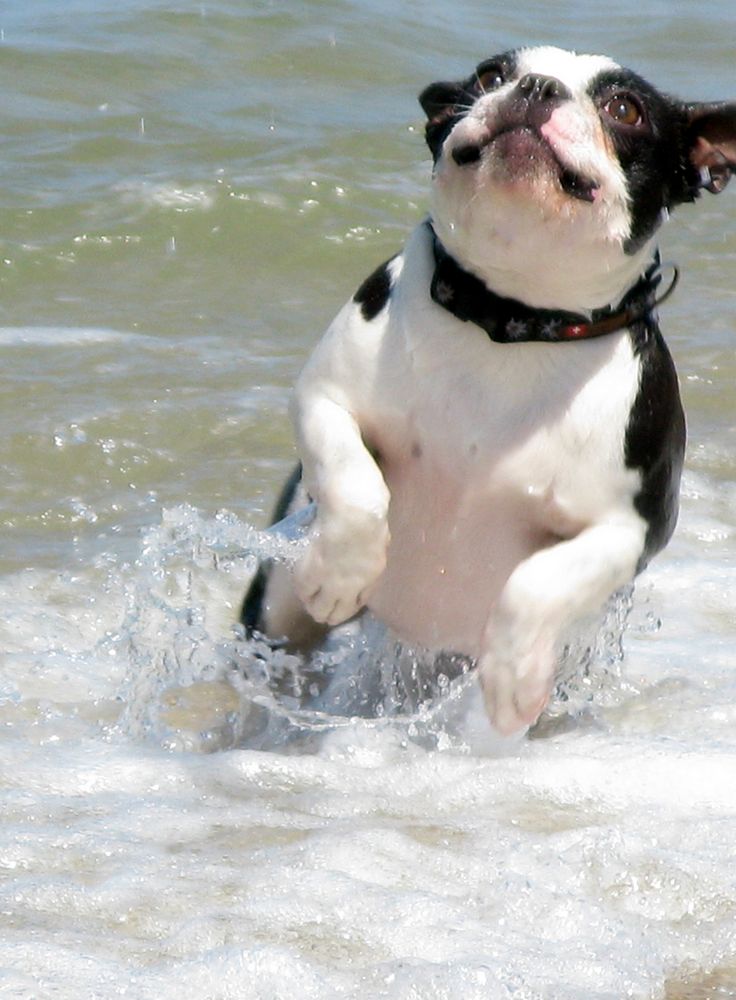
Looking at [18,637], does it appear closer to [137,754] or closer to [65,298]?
[137,754]

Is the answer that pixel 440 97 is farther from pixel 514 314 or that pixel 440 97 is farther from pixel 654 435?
pixel 654 435

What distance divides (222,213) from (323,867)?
5402 mm

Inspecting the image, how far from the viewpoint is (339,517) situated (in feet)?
12.9

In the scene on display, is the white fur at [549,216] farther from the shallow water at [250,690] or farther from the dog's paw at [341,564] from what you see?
the shallow water at [250,690]

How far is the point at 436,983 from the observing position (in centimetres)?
320

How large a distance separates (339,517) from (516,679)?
482 millimetres

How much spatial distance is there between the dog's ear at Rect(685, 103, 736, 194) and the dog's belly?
0.78 metres

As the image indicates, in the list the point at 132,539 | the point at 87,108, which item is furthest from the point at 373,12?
the point at 132,539

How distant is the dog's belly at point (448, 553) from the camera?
4.18 metres

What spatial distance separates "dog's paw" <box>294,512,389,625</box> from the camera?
12.9 feet

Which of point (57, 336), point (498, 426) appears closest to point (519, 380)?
point (498, 426)

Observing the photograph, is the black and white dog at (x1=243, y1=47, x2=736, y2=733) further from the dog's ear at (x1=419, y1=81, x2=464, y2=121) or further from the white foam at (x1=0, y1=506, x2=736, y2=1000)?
the white foam at (x1=0, y1=506, x2=736, y2=1000)

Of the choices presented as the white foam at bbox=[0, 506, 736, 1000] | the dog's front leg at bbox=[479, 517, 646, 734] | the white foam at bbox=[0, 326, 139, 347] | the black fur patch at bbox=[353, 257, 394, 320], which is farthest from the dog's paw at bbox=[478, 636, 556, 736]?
the white foam at bbox=[0, 326, 139, 347]

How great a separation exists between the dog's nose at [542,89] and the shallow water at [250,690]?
123 centimetres
